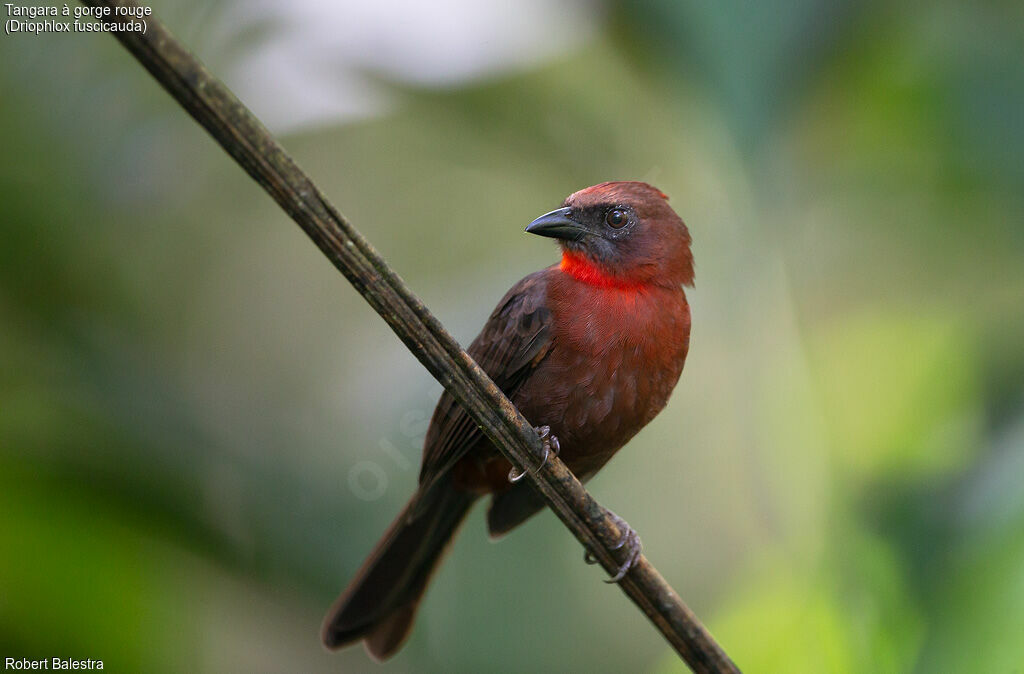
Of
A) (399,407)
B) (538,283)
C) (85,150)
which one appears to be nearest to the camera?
(538,283)

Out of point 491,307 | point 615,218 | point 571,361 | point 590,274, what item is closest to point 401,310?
point 571,361

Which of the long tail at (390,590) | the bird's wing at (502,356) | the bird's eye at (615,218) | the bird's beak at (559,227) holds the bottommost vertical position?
the long tail at (390,590)

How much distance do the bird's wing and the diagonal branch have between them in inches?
26.5

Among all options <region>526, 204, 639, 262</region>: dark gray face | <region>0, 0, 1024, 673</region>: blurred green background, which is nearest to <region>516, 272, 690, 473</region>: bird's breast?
<region>526, 204, 639, 262</region>: dark gray face

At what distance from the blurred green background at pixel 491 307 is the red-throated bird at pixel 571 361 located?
1.00 feet

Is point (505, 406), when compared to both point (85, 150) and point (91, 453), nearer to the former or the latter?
point (91, 453)

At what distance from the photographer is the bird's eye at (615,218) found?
2832mm

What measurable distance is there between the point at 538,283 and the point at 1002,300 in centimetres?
162

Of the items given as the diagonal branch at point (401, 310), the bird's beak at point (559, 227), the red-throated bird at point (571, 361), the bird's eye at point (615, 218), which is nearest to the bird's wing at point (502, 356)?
the red-throated bird at point (571, 361)

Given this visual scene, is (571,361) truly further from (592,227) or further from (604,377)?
(592,227)

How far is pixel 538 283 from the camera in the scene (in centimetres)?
279

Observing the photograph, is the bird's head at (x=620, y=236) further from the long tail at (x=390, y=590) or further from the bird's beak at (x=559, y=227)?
the long tail at (x=390, y=590)

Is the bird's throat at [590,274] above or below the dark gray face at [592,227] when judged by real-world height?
below

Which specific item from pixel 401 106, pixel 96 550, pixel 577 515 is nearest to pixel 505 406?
pixel 577 515
